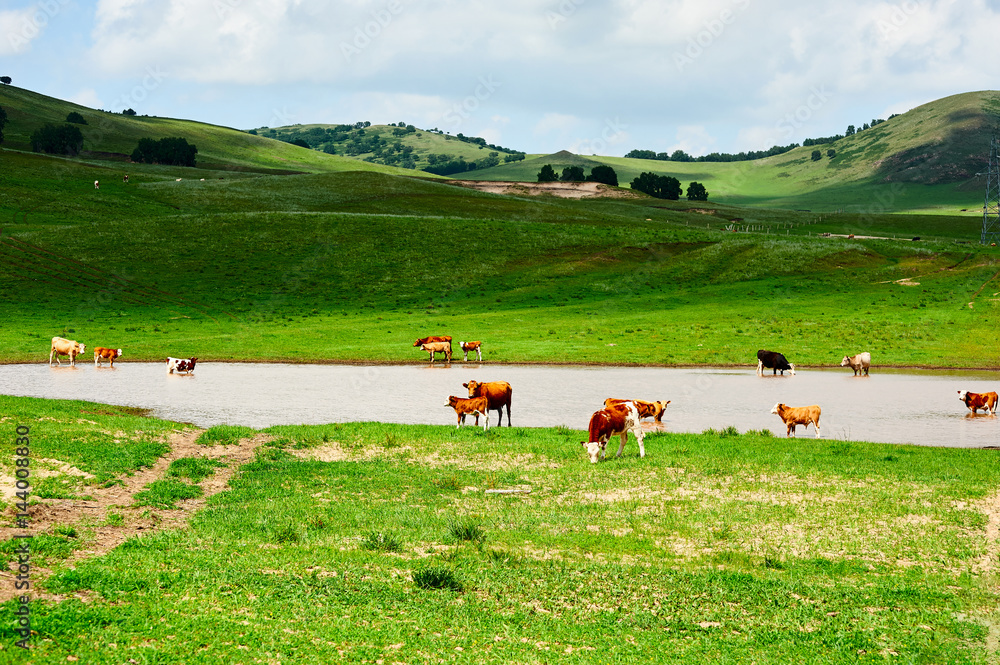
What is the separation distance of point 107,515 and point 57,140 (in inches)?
7362

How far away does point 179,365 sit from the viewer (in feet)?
143

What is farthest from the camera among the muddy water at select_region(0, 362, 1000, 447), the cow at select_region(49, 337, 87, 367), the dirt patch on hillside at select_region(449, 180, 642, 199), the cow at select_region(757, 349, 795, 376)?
the dirt patch on hillside at select_region(449, 180, 642, 199)

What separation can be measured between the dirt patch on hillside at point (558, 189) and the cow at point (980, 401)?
135787 mm

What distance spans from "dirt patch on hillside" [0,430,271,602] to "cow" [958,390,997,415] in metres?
28.0


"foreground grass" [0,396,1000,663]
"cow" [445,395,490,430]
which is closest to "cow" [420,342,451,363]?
"cow" [445,395,490,430]

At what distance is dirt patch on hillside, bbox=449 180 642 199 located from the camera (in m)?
169

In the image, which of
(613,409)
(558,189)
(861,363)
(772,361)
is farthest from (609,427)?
(558,189)

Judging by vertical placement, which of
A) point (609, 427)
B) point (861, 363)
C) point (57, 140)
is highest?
point (57, 140)

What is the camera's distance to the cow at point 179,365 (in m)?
43.1

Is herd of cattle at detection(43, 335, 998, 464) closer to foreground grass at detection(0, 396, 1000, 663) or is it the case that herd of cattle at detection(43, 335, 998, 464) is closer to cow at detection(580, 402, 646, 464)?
cow at detection(580, 402, 646, 464)

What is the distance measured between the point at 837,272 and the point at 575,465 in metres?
72.9

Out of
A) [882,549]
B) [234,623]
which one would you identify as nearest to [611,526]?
[882,549]

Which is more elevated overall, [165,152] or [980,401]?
[165,152]

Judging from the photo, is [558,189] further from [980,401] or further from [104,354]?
[980,401]
